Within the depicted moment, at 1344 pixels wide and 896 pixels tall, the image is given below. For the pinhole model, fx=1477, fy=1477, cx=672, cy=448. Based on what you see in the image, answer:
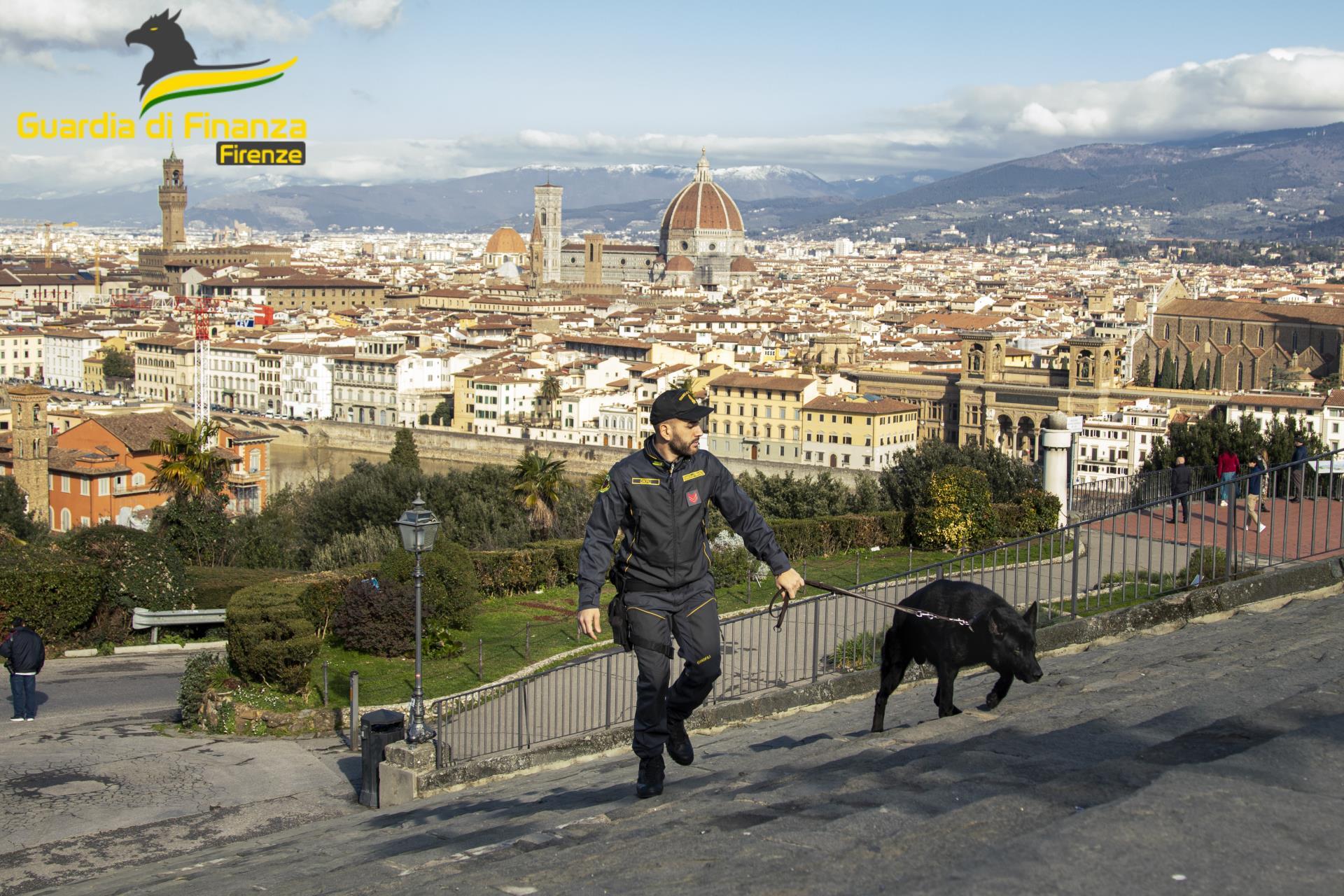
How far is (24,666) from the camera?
8.57 meters

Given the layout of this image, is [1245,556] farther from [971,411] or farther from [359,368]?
[359,368]

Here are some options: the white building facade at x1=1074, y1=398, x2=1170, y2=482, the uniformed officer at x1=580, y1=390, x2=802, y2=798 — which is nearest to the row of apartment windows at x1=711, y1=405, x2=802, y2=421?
the white building facade at x1=1074, y1=398, x2=1170, y2=482

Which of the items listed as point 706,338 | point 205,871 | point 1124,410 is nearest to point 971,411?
point 1124,410

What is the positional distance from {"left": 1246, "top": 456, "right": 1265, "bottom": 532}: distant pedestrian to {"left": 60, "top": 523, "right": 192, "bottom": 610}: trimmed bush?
844 cm

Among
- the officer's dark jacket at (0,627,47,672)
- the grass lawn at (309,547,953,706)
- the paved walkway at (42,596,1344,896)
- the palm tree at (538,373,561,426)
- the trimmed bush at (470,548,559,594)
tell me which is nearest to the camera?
the paved walkway at (42,596,1344,896)

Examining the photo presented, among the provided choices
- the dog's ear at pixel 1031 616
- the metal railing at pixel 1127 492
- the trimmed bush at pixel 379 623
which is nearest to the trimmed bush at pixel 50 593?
the trimmed bush at pixel 379 623

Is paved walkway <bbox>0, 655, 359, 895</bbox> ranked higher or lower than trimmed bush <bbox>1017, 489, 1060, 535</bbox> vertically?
lower

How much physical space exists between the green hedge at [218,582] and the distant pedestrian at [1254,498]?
7596 millimetres

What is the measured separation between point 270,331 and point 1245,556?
221ft

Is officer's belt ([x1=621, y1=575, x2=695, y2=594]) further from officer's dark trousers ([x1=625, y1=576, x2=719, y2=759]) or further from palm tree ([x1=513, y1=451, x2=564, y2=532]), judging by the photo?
palm tree ([x1=513, y1=451, x2=564, y2=532])

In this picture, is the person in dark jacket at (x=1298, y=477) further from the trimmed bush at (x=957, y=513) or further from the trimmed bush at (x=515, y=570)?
the trimmed bush at (x=515, y=570)

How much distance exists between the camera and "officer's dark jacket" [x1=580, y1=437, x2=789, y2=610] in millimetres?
4410

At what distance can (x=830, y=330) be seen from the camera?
3115 inches

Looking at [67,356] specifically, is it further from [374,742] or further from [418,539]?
[374,742]
